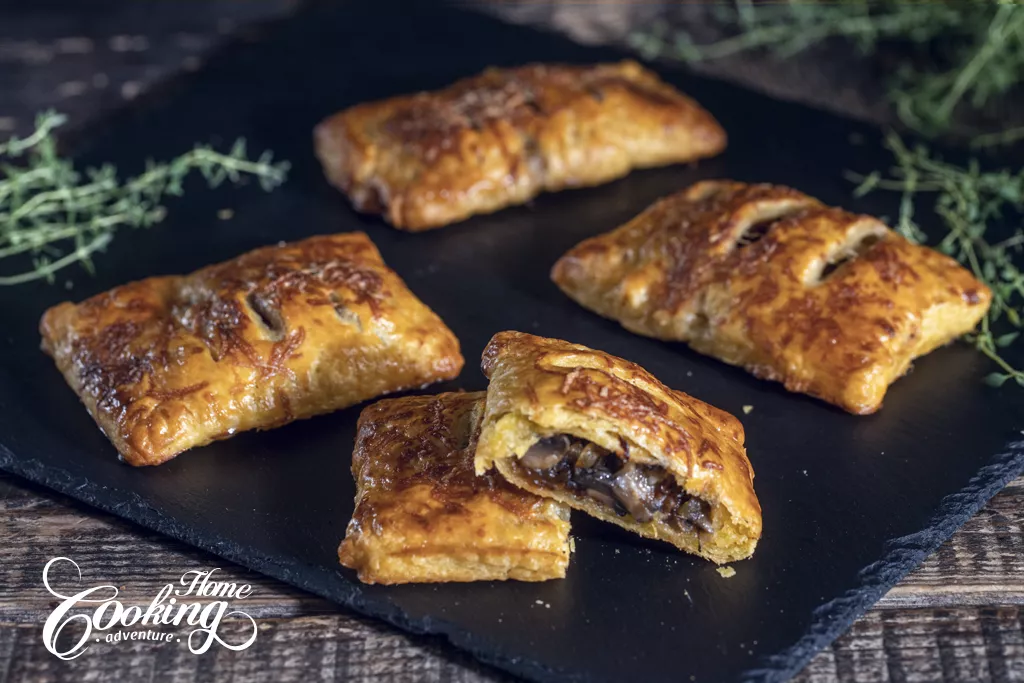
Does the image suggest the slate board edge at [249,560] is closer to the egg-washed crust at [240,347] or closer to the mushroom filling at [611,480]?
the egg-washed crust at [240,347]

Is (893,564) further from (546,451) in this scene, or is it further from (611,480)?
(546,451)

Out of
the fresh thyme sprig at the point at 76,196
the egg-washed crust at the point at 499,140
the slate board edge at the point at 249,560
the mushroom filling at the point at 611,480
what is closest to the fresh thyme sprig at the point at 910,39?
the egg-washed crust at the point at 499,140

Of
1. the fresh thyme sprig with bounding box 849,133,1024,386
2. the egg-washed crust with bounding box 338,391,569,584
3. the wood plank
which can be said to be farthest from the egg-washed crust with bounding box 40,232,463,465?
the fresh thyme sprig with bounding box 849,133,1024,386

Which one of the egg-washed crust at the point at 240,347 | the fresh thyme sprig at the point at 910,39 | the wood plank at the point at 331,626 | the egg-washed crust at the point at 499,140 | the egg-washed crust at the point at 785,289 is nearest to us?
the wood plank at the point at 331,626

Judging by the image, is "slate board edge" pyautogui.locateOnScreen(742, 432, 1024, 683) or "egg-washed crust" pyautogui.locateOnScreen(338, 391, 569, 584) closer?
"slate board edge" pyautogui.locateOnScreen(742, 432, 1024, 683)

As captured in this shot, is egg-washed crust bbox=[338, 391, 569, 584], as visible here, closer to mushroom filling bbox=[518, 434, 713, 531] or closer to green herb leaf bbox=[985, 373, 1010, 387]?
mushroom filling bbox=[518, 434, 713, 531]

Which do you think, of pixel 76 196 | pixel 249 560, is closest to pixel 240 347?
pixel 249 560

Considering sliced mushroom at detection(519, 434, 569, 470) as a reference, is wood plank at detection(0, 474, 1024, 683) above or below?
below
